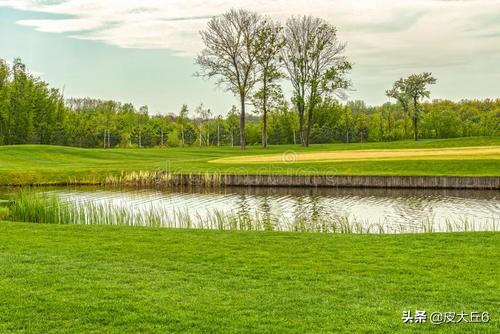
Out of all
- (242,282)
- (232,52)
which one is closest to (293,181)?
(242,282)

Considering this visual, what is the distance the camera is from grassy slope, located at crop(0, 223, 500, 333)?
666cm

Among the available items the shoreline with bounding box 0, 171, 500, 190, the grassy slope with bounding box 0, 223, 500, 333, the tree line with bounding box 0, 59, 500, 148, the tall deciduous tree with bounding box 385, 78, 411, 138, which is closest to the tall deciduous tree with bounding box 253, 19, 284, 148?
the tree line with bounding box 0, 59, 500, 148

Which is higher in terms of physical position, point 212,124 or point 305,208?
point 212,124

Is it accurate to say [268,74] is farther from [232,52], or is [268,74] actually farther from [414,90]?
[414,90]

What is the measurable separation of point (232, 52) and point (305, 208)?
43926mm

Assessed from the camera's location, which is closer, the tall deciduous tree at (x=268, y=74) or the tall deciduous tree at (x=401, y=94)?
the tall deciduous tree at (x=268, y=74)

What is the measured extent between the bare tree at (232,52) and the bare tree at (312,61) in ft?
A: 18.0

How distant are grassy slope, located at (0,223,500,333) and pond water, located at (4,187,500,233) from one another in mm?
4114

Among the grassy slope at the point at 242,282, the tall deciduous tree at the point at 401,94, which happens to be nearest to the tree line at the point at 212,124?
the tall deciduous tree at the point at 401,94

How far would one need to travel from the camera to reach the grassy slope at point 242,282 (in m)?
6.66

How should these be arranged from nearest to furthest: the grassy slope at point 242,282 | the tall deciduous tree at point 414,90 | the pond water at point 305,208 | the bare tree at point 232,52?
the grassy slope at point 242,282 → the pond water at point 305,208 → the bare tree at point 232,52 → the tall deciduous tree at point 414,90

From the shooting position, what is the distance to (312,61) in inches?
2653

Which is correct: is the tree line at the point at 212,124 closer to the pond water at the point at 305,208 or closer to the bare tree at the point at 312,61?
the bare tree at the point at 312,61

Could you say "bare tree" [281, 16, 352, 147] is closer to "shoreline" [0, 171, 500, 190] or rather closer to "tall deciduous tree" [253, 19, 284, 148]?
"tall deciduous tree" [253, 19, 284, 148]
